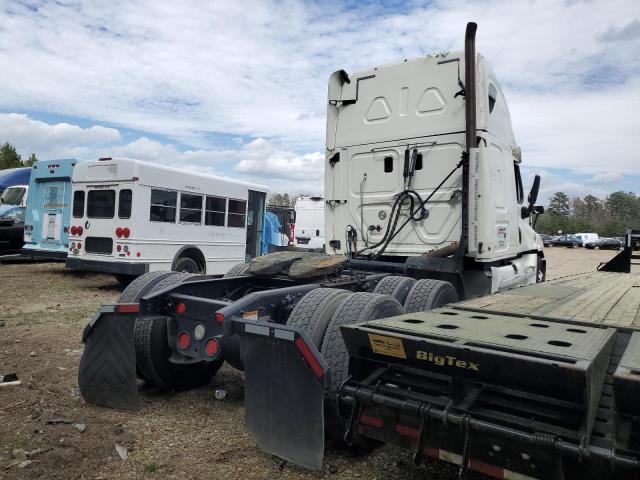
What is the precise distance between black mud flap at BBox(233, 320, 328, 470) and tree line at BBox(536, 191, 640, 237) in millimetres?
74466

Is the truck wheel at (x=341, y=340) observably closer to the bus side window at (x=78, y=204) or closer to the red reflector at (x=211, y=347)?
the red reflector at (x=211, y=347)

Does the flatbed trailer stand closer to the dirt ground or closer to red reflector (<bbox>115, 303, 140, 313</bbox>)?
the dirt ground

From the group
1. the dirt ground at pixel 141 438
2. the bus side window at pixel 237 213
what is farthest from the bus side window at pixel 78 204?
the dirt ground at pixel 141 438

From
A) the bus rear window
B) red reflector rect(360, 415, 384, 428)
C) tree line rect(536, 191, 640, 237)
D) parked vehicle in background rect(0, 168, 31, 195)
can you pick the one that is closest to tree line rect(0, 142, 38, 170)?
parked vehicle in background rect(0, 168, 31, 195)

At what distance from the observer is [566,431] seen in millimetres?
2170

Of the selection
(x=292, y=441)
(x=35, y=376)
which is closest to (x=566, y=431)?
(x=292, y=441)

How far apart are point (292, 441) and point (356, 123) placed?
182 inches

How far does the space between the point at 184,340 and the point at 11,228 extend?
1433 centimetres

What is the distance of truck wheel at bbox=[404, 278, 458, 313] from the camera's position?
4.71 meters

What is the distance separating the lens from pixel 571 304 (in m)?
4.01

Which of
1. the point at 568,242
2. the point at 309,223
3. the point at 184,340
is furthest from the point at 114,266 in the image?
the point at 568,242

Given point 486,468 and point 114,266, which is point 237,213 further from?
point 486,468

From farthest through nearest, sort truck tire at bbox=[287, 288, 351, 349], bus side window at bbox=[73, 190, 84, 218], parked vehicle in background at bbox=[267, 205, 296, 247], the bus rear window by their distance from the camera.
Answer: parked vehicle in background at bbox=[267, 205, 296, 247] → bus side window at bbox=[73, 190, 84, 218] → the bus rear window → truck tire at bbox=[287, 288, 351, 349]

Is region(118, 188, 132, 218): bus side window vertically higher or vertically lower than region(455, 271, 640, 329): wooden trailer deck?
higher
